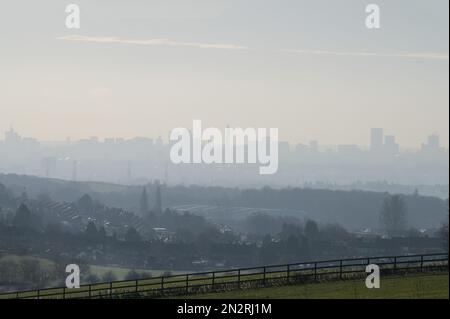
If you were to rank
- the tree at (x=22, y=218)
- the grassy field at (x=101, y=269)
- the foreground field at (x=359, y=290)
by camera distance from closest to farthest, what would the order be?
1. the foreground field at (x=359, y=290)
2. the grassy field at (x=101, y=269)
3. the tree at (x=22, y=218)

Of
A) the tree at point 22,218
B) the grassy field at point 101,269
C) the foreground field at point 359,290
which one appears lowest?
the foreground field at point 359,290

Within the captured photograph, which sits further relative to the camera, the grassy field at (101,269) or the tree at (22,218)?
the tree at (22,218)

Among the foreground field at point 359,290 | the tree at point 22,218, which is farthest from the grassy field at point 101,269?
the foreground field at point 359,290

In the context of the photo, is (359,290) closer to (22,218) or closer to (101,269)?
(101,269)

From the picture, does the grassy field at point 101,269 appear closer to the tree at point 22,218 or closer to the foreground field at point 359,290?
the tree at point 22,218

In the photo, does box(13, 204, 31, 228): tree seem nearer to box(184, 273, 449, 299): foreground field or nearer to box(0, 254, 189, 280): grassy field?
box(0, 254, 189, 280): grassy field

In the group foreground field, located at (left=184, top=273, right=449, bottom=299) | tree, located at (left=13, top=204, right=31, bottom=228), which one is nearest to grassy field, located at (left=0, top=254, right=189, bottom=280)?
tree, located at (left=13, top=204, right=31, bottom=228)

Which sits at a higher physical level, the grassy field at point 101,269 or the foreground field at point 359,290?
the grassy field at point 101,269
